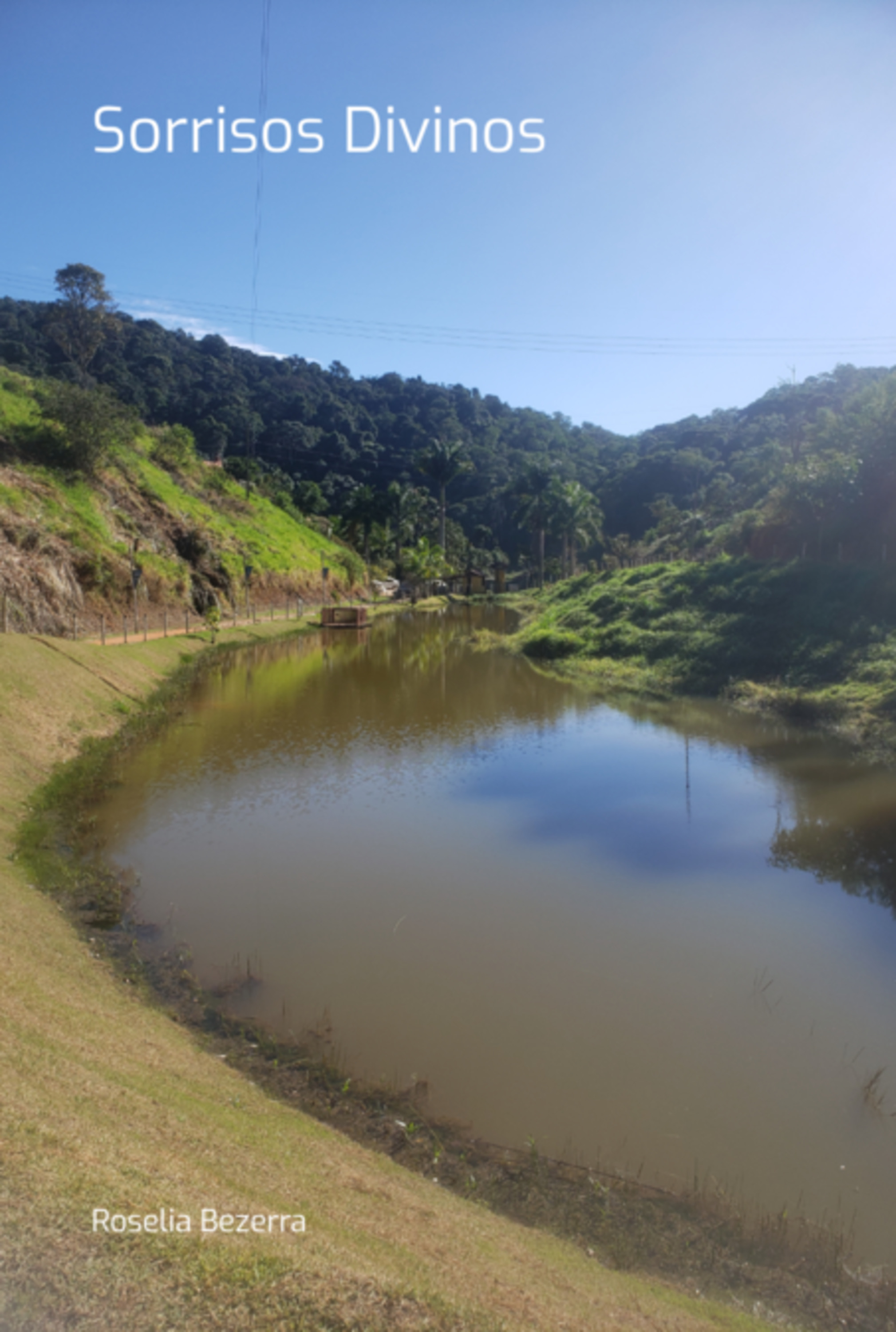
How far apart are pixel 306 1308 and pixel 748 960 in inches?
301

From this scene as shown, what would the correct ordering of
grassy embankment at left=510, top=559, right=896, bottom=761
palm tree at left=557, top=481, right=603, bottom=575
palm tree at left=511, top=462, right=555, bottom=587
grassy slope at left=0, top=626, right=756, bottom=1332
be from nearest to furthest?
grassy slope at left=0, top=626, right=756, bottom=1332
grassy embankment at left=510, top=559, right=896, bottom=761
palm tree at left=557, top=481, right=603, bottom=575
palm tree at left=511, top=462, right=555, bottom=587

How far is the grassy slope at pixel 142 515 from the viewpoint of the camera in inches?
1351

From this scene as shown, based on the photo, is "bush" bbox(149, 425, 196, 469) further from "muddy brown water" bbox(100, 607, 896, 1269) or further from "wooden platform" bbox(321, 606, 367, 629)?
"muddy brown water" bbox(100, 607, 896, 1269)

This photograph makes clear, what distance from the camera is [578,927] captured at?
1080 cm

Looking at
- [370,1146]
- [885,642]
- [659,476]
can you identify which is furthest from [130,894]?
[659,476]

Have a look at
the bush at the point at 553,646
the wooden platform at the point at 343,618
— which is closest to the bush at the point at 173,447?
the wooden platform at the point at 343,618

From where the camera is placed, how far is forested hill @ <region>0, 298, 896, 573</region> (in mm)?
36312

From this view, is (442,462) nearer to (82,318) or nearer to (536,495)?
(536,495)

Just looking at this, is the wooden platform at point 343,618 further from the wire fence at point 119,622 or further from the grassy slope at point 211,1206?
the grassy slope at point 211,1206

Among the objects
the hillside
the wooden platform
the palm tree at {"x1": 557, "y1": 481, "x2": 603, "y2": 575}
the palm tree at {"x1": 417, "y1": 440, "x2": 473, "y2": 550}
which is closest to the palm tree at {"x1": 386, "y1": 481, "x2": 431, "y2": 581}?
the palm tree at {"x1": 417, "y1": 440, "x2": 473, "y2": 550}

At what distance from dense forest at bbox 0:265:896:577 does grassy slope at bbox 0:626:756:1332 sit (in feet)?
109

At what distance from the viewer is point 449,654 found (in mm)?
42219

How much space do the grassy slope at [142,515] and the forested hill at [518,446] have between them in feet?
26.9

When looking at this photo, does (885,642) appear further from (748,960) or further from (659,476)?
(659,476)
